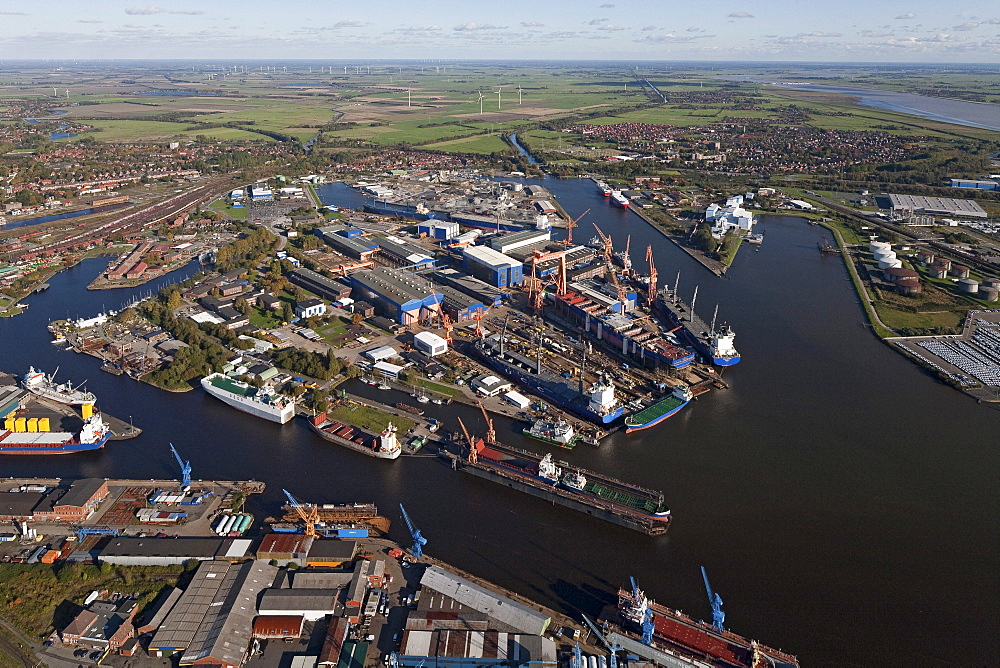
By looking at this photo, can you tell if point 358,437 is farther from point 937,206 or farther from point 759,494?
point 937,206

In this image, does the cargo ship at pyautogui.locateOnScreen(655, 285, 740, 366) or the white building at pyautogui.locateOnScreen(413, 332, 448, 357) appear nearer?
the cargo ship at pyautogui.locateOnScreen(655, 285, 740, 366)

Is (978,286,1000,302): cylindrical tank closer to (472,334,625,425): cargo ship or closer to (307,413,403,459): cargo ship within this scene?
(472,334,625,425): cargo ship

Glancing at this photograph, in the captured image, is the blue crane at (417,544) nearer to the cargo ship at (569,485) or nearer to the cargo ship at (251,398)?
the cargo ship at (569,485)

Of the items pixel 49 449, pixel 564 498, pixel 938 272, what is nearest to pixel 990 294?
pixel 938 272

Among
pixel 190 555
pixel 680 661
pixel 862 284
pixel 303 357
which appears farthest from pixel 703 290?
pixel 190 555

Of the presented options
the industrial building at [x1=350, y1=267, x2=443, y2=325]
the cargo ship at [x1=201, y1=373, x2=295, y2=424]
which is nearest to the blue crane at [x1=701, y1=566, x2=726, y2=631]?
the cargo ship at [x1=201, y1=373, x2=295, y2=424]
